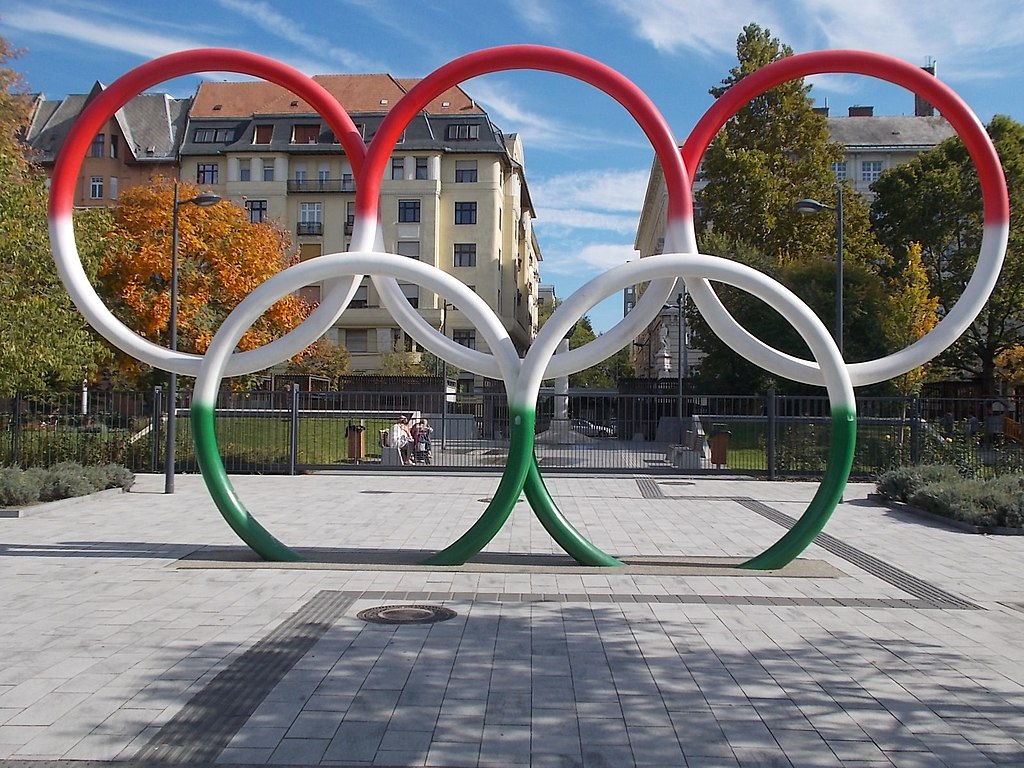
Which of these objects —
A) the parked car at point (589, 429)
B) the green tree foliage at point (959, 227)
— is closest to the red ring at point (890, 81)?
the parked car at point (589, 429)

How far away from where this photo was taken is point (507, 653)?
675 centimetres

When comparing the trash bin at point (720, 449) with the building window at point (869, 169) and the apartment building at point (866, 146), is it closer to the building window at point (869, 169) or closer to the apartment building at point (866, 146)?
the apartment building at point (866, 146)

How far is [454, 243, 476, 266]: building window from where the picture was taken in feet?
175

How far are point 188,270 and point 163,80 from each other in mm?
21432

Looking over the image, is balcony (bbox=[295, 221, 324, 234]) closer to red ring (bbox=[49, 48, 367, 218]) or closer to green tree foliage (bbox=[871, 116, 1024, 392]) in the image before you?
green tree foliage (bbox=[871, 116, 1024, 392])

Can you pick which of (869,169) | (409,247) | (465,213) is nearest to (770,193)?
(465,213)

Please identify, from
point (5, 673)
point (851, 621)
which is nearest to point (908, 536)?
point (851, 621)

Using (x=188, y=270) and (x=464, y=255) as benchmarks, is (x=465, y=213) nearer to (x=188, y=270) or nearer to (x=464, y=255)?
(x=464, y=255)

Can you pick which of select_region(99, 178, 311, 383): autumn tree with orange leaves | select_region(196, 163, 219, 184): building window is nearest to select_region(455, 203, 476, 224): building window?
select_region(196, 163, 219, 184): building window

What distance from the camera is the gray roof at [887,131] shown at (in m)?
63.1

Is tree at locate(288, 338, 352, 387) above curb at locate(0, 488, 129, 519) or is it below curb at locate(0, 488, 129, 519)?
above

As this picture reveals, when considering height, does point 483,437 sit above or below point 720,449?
above

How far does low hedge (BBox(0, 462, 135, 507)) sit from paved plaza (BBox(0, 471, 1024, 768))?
1662 mm

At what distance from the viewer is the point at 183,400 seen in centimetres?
A: 2295
